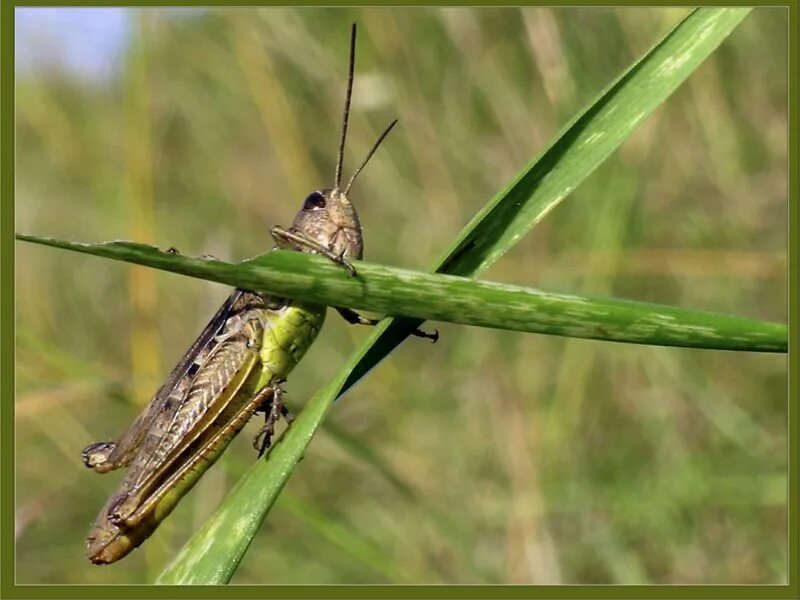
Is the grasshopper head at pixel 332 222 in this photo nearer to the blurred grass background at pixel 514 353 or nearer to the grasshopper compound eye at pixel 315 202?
the grasshopper compound eye at pixel 315 202

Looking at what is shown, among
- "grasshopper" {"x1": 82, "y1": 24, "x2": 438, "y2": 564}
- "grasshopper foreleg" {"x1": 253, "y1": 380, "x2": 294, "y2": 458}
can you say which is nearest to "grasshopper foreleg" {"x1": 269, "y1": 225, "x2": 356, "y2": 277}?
"grasshopper" {"x1": 82, "y1": 24, "x2": 438, "y2": 564}

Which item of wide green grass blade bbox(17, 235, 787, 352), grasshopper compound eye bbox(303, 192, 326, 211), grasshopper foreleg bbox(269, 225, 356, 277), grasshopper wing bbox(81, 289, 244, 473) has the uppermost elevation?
grasshopper compound eye bbox(303, 192, 326, 211)

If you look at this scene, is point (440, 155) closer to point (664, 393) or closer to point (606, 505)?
point (664, 393)

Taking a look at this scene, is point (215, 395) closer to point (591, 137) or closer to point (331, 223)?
point (331, 223)

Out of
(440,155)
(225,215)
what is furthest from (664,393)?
(225,215)

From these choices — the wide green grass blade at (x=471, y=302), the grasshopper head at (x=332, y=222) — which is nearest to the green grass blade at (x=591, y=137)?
the wide green grass blade at (x=471, y=302)

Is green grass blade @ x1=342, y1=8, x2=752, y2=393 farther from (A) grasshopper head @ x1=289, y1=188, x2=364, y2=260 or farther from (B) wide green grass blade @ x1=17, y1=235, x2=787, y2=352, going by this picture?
(A) grasshopper head @ x1=289, y1=188, x2=364, y2=260
